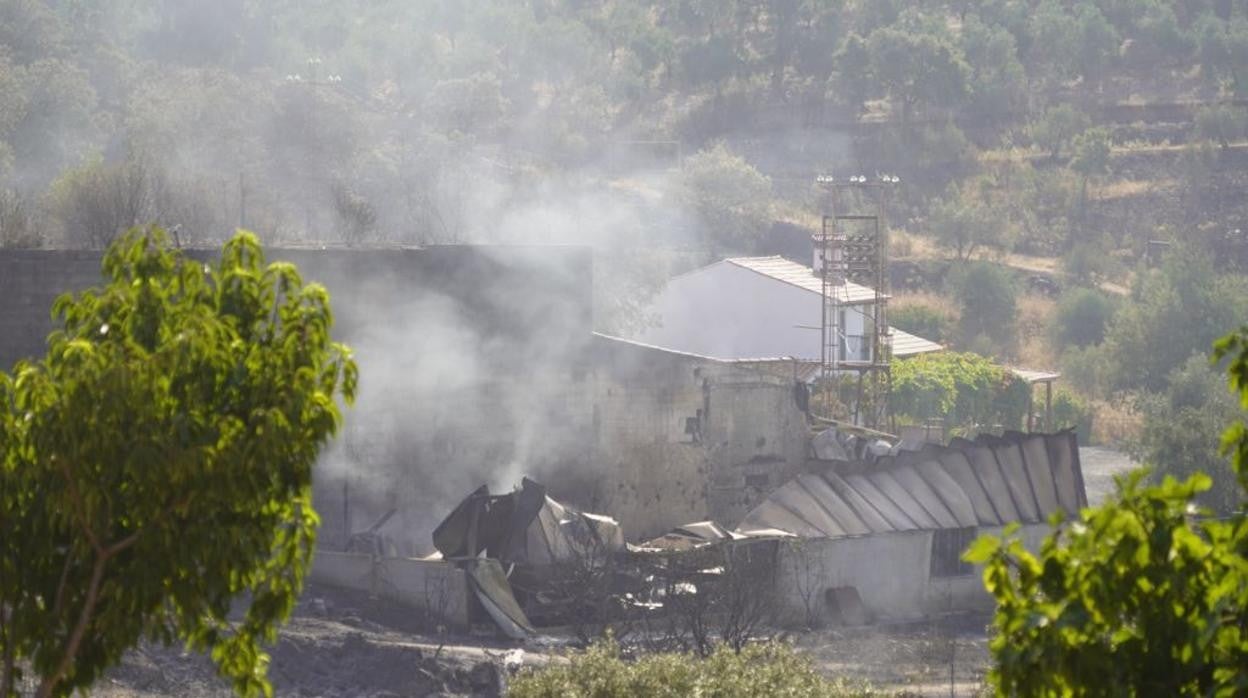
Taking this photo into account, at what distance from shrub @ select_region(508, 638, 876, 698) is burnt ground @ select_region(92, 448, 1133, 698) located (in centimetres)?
266

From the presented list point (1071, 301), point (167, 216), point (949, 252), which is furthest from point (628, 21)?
point (167, 216)

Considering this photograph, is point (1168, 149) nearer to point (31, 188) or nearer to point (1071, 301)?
point (1071, 301)

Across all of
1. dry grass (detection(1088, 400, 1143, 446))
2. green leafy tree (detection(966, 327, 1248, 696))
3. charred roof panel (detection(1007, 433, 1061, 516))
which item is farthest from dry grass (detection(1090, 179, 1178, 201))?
green leafy tree (detection(966, 327, 1248, 696))

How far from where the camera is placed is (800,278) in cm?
4075

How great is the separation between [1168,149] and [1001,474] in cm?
5105

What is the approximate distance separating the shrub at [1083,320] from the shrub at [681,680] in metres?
44.9

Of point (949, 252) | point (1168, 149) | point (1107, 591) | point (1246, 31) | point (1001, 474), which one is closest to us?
point (1107, 591)

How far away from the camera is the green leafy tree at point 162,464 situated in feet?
20.3

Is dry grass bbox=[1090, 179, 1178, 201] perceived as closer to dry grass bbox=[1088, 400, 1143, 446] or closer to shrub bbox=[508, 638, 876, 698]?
dry grass bbox=[1088, 400, 1143, 446]

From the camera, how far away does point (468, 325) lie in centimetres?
2400

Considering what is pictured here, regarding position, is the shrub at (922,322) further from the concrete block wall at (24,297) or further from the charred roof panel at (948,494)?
the concrete block wall at (24,297)

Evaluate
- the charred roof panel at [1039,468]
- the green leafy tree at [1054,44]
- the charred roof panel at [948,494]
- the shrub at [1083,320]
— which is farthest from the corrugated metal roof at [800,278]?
the green leafy tree at [1054,44]

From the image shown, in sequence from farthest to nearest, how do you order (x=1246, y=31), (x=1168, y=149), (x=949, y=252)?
(x=1246, y=31), (x=1168, y=149), (x=949, y=252)

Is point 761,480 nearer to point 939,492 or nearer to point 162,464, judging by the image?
point 939,492
